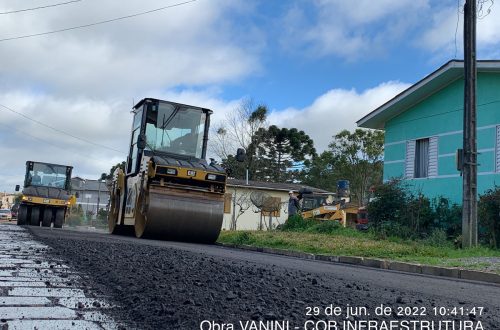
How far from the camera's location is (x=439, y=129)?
64.8 feet

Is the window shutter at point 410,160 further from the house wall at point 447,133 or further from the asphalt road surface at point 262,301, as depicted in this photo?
the asphalt road surface at point 262,301

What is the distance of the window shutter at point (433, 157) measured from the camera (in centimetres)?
1967

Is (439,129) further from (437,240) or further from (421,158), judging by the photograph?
(437,240)

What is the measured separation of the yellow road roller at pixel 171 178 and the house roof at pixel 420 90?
8309mm

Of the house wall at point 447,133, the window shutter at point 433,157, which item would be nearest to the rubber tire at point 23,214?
the house wall at point 447,133

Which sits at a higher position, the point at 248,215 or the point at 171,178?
the point at 171,178

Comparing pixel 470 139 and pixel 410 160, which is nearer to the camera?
pixel 470 139

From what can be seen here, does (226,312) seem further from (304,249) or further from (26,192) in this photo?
(26,192)

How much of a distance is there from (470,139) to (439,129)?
613cm

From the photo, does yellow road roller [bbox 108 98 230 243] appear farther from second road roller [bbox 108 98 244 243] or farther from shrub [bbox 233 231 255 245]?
shrub [bbox 233 231 255 245]

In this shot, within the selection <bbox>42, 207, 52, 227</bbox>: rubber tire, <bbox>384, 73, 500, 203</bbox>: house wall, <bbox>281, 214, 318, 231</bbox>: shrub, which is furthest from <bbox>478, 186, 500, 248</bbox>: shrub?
<bbox>42, 207, 52, 227</bbox>: rubber tire

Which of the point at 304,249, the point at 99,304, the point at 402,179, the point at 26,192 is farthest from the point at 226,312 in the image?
the point at 26,192

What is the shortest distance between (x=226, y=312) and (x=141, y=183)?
11.1 meters

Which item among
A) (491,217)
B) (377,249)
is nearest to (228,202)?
(491,217)
